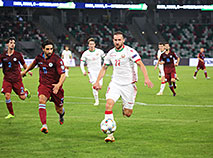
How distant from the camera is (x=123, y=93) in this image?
8914mm

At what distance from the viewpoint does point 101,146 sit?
794cm

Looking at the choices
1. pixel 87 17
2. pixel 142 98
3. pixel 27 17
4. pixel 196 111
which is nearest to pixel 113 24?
pixel 87 17

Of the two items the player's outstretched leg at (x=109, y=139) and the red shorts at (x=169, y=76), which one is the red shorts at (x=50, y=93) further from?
the red shorts at (x=169, y=76)

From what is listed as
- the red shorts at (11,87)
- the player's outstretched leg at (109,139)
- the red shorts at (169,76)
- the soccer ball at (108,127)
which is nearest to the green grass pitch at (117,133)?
the player's outstretched leg at (109,139)

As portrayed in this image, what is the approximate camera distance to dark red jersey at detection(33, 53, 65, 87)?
30.4 ft

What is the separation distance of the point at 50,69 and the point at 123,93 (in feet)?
6.11

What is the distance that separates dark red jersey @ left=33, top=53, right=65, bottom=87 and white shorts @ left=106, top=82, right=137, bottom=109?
1290 mm

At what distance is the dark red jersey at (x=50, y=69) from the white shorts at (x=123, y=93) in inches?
50.8

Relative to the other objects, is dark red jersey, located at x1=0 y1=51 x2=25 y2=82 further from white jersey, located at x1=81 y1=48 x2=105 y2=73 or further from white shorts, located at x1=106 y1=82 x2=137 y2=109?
white shorts, located at x1=106 y1=82 x2=137 y2=109

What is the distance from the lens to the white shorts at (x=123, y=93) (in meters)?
8.73

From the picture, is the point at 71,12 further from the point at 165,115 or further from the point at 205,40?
the point at 165,115

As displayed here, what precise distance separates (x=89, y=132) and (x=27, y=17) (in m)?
51.5

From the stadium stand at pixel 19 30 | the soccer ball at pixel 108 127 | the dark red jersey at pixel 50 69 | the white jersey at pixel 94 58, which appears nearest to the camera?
the soccer ball at pixel 108 127

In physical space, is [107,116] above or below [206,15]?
below
